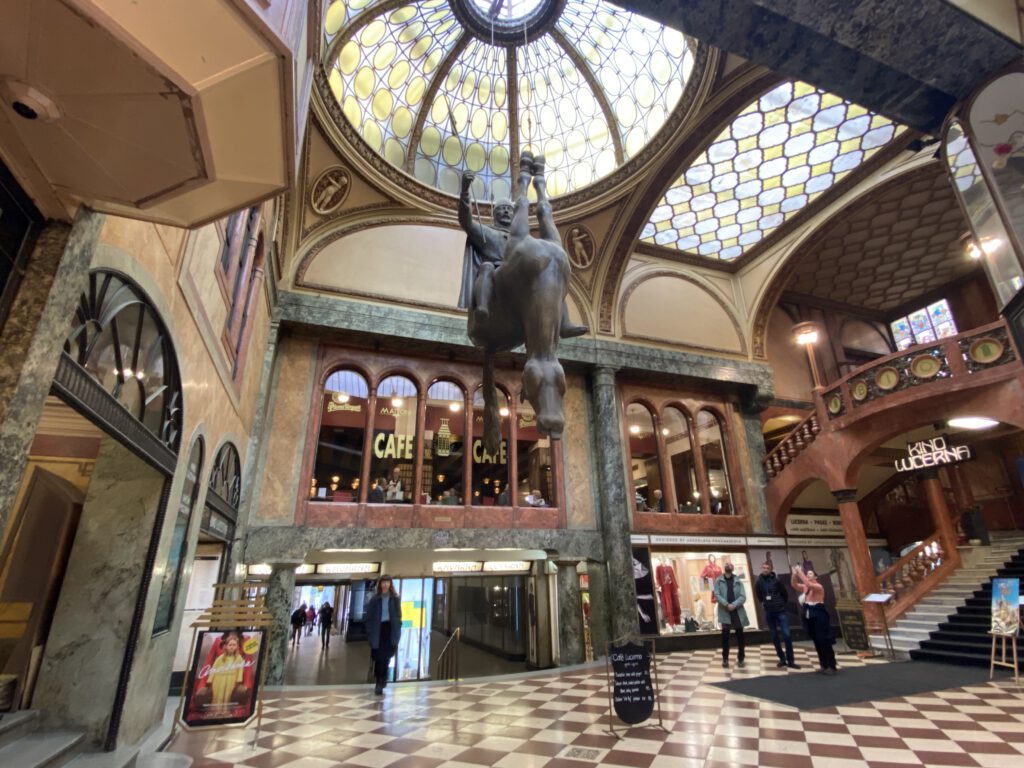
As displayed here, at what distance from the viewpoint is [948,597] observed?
9633 mm

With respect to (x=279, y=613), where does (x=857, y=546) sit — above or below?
above

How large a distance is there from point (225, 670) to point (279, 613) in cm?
389

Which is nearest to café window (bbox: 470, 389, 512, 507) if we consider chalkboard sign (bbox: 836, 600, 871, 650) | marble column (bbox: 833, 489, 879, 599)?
chalkboard sign (bbox: 836, 600, 871, 650)

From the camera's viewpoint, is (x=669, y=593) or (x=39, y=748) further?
(x=669, y=593)

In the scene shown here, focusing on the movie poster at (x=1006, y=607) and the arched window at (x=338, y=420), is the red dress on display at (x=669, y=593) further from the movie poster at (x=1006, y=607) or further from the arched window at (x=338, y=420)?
the arched window at (x=338, y=420)

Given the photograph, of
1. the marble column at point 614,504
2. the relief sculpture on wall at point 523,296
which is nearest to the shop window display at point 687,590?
the marble column at point 614,504

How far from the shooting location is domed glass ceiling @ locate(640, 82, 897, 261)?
10445 mm

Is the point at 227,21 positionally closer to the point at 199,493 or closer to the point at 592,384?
the point at 199,493

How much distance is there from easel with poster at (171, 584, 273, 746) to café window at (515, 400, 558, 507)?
21.5ft

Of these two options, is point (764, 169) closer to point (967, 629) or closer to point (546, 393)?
point (967, 629)

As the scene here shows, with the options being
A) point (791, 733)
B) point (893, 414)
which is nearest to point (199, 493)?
point (791, 733)

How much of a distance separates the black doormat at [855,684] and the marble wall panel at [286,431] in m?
7.35

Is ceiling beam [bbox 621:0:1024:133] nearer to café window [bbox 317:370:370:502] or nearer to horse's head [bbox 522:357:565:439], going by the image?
horse's head [bbox 522:357:565:439]

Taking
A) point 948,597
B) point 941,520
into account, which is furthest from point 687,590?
point 941,520
